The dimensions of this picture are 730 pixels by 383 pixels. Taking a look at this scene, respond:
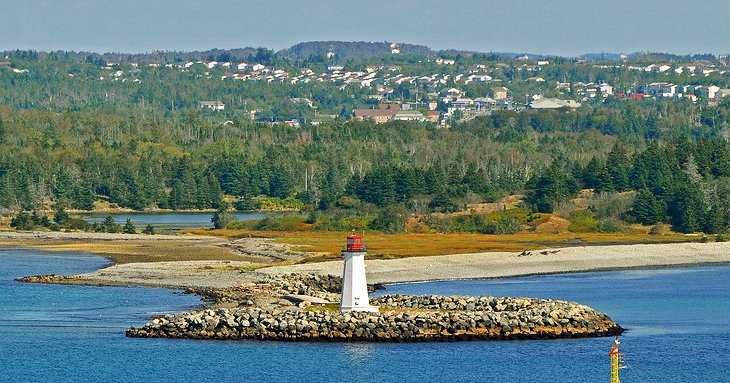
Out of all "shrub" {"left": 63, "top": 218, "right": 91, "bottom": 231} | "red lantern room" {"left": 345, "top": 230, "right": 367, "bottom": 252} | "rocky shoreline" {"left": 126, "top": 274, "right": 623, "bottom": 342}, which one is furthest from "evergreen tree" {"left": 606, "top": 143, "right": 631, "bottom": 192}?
"red lantern room" {"left": 345, "top": 230, "right": 367, "bottom": 252}

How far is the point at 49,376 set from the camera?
147 ft

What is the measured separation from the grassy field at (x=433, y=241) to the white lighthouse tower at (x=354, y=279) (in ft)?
85.2

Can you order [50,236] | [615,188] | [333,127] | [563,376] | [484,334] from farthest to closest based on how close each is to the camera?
[333,127]
[615,188]
[50,236]
[484,334]
[563,376]

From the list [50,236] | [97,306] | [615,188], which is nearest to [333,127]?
[615,188]

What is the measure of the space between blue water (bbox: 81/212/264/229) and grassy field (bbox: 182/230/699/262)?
15.0m

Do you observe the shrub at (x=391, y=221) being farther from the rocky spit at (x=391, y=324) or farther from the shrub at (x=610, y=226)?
the rocky spit at (x=391, y=324)

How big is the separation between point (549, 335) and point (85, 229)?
60756 millimetres

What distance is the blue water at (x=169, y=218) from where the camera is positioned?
11843 centimetres

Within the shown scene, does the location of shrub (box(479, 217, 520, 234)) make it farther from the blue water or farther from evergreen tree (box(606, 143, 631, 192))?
the blue water

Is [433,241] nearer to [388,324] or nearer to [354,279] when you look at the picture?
[354,279]

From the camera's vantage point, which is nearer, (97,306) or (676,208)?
(97,306)

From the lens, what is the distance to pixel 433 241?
299 ft

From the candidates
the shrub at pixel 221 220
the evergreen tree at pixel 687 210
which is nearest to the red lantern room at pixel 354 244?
the evergreen tree at pixel 687 210

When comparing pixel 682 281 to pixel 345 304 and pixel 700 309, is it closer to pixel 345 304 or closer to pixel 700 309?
pixel 700 309
